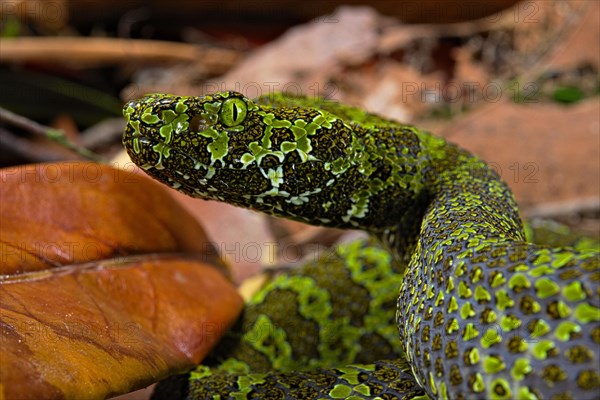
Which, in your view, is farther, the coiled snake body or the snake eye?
the snake eye

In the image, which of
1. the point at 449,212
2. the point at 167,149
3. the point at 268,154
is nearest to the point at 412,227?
the point at 449,212

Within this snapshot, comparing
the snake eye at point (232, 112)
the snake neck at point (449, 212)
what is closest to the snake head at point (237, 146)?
the snake eye at point (232, 112)

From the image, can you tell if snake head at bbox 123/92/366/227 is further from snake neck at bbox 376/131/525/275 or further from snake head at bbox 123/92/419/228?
snake neck at bbox 376/131/525/275

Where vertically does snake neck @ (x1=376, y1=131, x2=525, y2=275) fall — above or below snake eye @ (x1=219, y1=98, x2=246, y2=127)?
below

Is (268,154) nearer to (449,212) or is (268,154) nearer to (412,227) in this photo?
(449,212)

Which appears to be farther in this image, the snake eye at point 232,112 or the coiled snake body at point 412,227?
the snake eye at point 232,112

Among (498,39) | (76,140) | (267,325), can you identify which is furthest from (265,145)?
(498,39)

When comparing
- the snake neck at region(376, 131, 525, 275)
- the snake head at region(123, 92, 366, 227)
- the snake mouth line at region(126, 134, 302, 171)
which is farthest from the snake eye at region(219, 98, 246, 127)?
the snake neck at region(376, 131, 525, 275)

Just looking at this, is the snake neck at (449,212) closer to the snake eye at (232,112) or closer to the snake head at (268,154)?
the snake head at (268,154)
